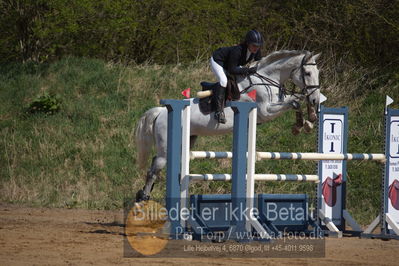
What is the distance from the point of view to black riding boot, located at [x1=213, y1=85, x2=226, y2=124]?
327 inches

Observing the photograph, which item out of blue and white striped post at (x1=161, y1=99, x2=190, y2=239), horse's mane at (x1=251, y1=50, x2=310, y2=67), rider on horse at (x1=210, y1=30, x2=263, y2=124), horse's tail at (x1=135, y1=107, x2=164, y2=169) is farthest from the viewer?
horse's mane at (x1=251, y1=50, x2=310, y2=67)

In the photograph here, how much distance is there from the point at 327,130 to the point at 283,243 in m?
Result: 1.59

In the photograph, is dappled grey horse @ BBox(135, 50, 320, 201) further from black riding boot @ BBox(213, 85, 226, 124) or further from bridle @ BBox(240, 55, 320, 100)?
black riding boot @ BBox(213, 85, 226, 124)

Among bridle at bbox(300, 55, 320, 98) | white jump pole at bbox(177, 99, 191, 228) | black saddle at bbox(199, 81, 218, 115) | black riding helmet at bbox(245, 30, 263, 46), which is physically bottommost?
white jump pole at bbox(177, 99, 191, 228)

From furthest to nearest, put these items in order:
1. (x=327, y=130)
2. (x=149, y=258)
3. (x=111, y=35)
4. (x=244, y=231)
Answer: (x=111, y=35) → (x=327, y=130) → (x=244, y=231) → (x=149, y=258)

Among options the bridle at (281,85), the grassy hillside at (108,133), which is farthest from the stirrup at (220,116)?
the grassy hillside at (108,133)

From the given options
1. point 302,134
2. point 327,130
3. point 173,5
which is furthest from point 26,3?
point 327,130

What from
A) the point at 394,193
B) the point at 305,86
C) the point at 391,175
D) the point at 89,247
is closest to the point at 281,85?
the point at 305,86

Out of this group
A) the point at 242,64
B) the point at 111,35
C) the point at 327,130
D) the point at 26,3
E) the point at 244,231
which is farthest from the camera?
the point at 111,35

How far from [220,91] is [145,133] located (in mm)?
1197

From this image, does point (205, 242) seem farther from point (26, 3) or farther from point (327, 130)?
point (26, 3)

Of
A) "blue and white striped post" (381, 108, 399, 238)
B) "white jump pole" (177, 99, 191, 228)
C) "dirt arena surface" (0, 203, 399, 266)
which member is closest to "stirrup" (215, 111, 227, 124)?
"white jump pole" (177, 99, 191, 228)

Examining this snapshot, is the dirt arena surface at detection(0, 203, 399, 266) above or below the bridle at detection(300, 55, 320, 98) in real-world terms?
below

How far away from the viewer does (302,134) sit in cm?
1259
